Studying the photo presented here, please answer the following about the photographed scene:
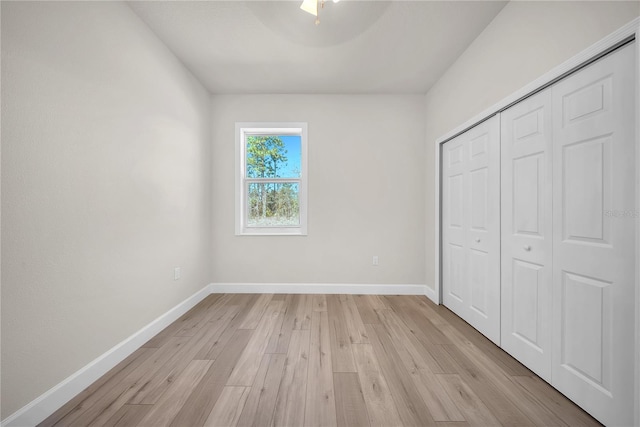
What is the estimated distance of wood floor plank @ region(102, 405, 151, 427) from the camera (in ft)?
4.56

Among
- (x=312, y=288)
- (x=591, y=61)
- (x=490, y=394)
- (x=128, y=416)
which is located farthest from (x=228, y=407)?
(x=591, y=61)

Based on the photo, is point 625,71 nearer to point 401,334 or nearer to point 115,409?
point 401,334

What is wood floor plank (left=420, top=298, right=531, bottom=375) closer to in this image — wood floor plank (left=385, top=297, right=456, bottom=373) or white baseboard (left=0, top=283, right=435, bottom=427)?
wood floor plank (left=385, top=297, right=456, bottom=373)

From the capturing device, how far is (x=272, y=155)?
381cm

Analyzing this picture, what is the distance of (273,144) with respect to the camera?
381 centimetres

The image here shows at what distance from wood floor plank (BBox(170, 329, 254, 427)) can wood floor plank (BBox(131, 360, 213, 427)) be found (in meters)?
0.03

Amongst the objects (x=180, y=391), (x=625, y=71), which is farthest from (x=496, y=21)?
(x=180, y=391)

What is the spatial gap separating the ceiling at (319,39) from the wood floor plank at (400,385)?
283cm

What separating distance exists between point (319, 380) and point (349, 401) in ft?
0.88

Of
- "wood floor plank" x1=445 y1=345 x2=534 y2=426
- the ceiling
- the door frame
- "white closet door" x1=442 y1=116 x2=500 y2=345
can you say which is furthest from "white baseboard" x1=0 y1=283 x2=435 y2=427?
the ceiling

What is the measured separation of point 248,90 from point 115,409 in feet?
11.5

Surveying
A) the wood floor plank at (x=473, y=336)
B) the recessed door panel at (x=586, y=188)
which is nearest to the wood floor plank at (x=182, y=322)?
the wood floor plank at (x=473, y=336)

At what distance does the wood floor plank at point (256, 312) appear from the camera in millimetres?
2639

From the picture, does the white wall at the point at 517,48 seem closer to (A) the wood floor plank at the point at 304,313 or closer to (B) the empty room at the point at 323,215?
(B) the empty room at the point at 323,215
